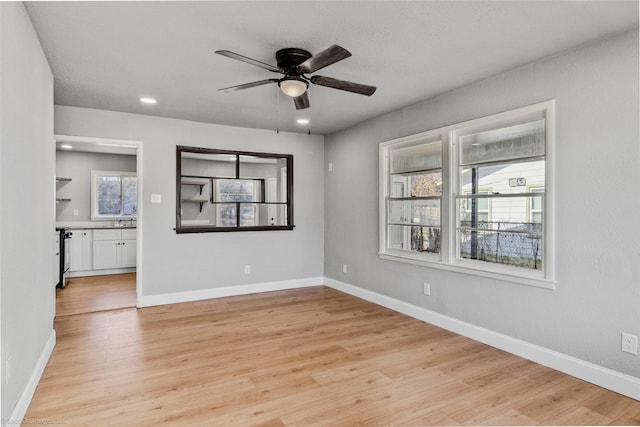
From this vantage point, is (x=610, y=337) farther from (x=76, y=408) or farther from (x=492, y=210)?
(x=76, y=408)

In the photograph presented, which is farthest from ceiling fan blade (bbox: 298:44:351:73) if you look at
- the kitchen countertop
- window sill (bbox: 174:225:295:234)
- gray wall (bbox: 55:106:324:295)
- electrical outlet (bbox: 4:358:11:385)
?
the kitchen countertop

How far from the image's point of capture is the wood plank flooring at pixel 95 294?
15.1 feet

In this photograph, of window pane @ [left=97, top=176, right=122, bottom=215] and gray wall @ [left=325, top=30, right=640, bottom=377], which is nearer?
gray wall @ [left=325, top=30, right=640, bottom=377]

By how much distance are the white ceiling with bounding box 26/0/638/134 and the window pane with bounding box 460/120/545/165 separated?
520 mm

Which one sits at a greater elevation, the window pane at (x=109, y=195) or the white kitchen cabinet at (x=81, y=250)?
the window pane at (x=109, y=195)

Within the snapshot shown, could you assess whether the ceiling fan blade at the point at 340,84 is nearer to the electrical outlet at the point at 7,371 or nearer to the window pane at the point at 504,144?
the window pane at the point at 504,144

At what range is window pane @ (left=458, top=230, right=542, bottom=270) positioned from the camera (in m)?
3.13

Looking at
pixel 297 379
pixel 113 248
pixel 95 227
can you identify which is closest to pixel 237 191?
pixel 113 248

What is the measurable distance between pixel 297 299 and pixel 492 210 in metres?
2.72

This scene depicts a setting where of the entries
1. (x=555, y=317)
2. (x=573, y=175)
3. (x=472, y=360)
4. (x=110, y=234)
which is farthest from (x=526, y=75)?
(x=110, y=234)

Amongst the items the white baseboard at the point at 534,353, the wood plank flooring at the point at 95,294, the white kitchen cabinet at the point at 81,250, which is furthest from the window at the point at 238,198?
the white baseboard at the point at 534,353

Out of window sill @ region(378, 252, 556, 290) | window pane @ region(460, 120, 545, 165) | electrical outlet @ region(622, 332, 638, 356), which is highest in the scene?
window pane @ region(460, 120, 545, 165)

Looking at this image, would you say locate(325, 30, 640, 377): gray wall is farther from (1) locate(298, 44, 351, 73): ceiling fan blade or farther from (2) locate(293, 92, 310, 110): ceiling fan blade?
(1) locate(298, 44, 351, 73): ceiling fan blade

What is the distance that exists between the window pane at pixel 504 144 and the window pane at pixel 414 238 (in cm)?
87
